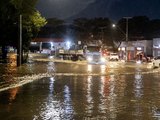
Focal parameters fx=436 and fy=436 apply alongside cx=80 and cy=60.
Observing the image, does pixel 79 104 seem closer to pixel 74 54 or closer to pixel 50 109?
pixel 50 109

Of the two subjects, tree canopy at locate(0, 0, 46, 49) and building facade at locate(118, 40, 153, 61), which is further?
building facade at locate(118, 40, 153, 61)

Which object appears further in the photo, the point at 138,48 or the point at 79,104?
the point at 138,48

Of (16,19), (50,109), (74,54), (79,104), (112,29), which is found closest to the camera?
(50,109)

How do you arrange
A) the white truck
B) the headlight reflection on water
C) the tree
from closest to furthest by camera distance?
the headlight reflection on water → the tree → the white truck

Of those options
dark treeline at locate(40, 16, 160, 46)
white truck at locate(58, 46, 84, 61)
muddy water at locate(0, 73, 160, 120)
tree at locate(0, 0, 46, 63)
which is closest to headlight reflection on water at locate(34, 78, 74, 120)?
muddy water at locate(0, 73, 160, 120)

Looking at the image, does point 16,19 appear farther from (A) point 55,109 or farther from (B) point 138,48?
(B) point 138,48

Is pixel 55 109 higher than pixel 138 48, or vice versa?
pixel 138 48

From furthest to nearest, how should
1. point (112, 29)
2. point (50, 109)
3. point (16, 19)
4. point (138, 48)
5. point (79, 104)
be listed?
1. point (112, 29)
2. point (138, 48)
3. point (16, 19)
4. point (79, 104)
5. point (50, 109)

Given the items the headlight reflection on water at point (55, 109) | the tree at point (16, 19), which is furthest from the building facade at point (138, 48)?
the headlight reflection on water at point (55, 109)

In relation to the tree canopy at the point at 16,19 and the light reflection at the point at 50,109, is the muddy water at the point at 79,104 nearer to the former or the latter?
the light reflection at the point at 50,109

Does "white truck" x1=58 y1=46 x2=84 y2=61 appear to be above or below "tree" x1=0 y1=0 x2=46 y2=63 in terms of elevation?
below

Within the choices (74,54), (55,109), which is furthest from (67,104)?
(74,54)

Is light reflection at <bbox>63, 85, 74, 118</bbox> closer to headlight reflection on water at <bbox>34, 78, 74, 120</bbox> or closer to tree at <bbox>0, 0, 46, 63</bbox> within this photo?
headlight reflection on water at <bbox>34, 78, 74, 120</bbox>

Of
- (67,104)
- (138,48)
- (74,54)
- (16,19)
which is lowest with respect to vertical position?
(67,104)
